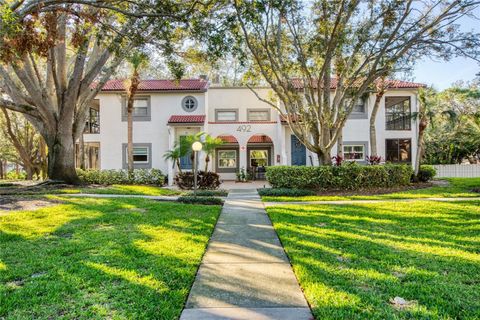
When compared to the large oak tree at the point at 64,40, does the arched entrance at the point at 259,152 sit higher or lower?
lower

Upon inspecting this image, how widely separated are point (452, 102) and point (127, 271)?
3460 centimetres

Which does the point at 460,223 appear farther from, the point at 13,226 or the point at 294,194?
the point at 13,226

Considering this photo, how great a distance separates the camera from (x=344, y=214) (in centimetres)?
819

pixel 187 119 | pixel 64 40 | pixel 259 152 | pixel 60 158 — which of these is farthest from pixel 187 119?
pixel 64 40

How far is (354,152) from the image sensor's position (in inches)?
837

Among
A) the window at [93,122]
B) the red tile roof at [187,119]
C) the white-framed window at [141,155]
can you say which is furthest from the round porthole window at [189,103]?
the window at [93,122]

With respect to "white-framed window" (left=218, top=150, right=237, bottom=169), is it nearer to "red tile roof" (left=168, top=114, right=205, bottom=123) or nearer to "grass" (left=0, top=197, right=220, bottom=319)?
"red tile roof" (left=168, top=114, right=205, bottom=123)

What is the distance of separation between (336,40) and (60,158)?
1383 cm

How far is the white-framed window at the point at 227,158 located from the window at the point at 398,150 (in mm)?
11154

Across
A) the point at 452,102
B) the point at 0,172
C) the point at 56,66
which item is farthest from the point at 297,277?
the point at 0,172

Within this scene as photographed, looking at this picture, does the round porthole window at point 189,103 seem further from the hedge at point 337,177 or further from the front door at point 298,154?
the hedge at point 337,177

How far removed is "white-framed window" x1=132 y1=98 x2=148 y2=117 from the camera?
21.1 m

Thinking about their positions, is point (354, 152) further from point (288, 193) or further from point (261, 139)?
point (288, 193)

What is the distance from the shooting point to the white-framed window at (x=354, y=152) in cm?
2114
